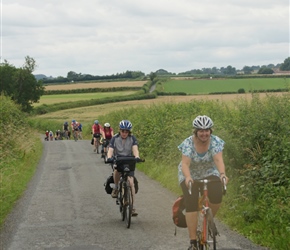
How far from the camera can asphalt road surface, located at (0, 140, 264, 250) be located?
30.5 ft

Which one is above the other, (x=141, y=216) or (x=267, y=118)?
(x=267, y=118)

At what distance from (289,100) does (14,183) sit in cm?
929

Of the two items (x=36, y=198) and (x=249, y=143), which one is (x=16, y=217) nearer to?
(x=36, y=198)

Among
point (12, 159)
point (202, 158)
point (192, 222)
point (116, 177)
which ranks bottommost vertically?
point (12, 159)

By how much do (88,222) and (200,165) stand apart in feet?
14.5

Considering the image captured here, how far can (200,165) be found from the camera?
25.1 ft

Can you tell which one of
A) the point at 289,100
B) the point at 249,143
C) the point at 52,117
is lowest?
the point at 52,117

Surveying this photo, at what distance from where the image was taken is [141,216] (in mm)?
11945

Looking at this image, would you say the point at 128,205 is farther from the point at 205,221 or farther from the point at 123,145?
the point at 205,221

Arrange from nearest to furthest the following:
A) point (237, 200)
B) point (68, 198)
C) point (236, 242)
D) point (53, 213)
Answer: point (236, 242) < point (237, 200) < point (53, 213) < point (68, 198)

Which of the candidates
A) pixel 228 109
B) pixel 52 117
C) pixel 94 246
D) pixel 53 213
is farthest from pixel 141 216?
pixel 52 117

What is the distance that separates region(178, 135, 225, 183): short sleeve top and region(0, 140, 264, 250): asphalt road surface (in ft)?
5.50

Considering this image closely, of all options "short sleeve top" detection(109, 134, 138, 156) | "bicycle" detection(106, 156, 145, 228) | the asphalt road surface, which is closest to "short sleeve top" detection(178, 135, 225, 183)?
the asphalt road surface

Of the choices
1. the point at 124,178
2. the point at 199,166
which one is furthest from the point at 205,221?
the point at 124,178
